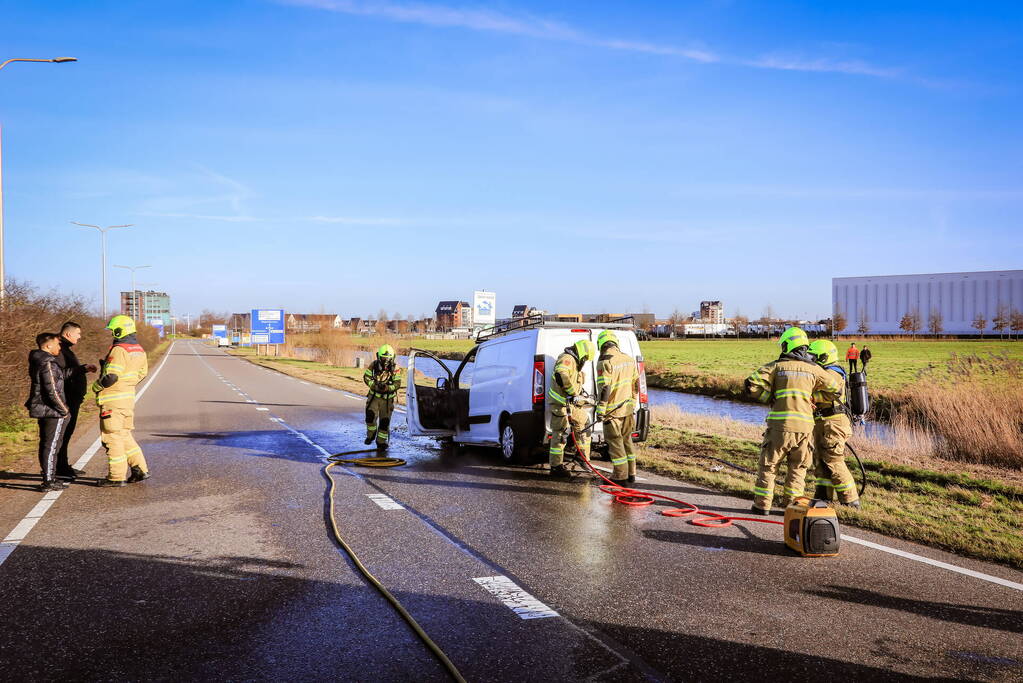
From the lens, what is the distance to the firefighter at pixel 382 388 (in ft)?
38.4

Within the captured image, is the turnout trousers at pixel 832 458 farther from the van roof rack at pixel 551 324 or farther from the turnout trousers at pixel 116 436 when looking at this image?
the turnout trousers at pixel 116 436

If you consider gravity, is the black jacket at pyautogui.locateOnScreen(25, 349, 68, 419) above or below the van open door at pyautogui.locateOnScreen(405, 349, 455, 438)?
above

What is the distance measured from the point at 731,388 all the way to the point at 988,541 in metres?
25.3

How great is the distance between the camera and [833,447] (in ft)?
25.2

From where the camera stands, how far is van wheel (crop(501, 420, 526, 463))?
10078mm

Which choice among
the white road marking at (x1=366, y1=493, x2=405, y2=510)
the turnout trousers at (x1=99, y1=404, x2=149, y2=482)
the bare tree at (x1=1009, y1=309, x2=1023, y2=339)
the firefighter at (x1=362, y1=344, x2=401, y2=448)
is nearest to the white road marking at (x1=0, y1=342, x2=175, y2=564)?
the turnout trousers at (x1=99, y1=404, x2=149, y2=482)

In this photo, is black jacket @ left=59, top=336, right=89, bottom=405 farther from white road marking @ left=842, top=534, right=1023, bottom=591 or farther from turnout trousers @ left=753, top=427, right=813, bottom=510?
white road marking @ left=842, top=534, right=1023, bottom=591

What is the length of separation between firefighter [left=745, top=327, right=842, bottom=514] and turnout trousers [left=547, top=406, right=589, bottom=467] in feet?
8.04

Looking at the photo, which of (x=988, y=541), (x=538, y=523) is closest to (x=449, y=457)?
(x=538, y=523)

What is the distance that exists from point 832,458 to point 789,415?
36.2 inches

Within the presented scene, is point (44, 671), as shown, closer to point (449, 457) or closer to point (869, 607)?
point (869, 607)

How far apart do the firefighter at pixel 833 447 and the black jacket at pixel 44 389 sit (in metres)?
8.30

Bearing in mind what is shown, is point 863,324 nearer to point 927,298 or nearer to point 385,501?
point 927,298

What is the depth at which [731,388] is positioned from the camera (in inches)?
1226
